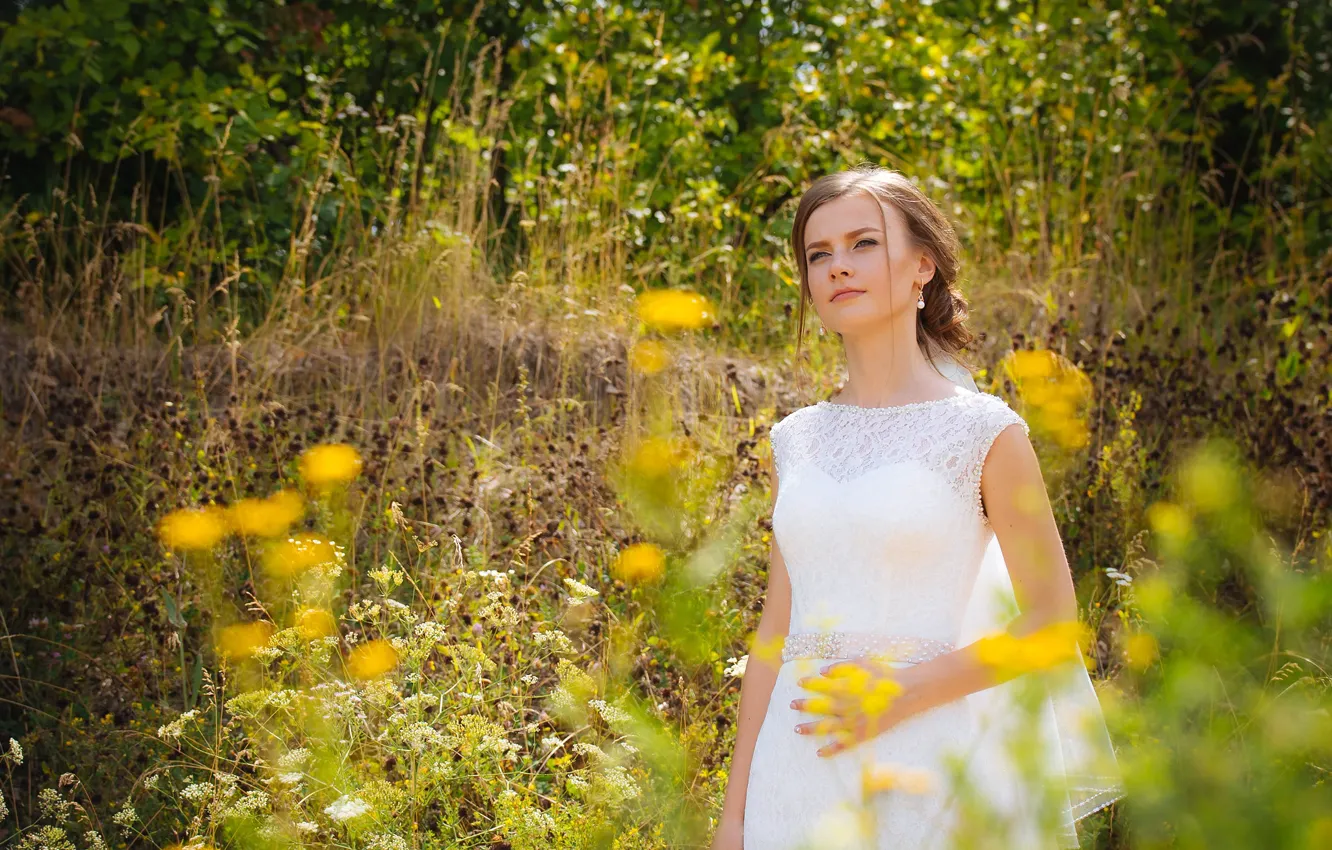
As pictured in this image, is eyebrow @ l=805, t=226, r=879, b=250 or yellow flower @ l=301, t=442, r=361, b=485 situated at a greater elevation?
eyebrow @ l=805, t=226, r=879, b=250

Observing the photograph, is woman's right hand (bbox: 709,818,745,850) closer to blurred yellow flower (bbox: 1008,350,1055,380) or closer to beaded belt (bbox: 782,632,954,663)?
beaded belt (bbox: 782,632,954,663)

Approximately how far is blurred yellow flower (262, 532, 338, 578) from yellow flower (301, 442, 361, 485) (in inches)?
10.8

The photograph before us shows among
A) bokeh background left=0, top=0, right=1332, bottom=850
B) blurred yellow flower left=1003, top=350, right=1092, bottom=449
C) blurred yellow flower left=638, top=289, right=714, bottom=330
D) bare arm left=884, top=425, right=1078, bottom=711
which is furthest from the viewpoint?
blurred yellow flower left=638, top=289, right=714, bottom=330

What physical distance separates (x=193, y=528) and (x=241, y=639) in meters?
0.35

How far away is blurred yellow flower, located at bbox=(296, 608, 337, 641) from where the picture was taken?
2.28 meters

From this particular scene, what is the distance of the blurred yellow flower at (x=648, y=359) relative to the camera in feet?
12.1

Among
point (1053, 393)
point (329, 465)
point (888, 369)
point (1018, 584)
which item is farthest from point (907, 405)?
point (329, 465)

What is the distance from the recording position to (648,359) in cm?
372

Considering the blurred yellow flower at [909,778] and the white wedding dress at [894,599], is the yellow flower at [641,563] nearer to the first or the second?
the white wedding dress at [894,599]

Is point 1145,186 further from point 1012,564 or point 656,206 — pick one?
point 1012,564

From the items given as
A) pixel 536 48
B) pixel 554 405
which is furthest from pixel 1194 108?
pixel 554 405

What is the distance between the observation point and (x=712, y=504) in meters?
3.28

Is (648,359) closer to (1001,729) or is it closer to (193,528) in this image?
(193,528)

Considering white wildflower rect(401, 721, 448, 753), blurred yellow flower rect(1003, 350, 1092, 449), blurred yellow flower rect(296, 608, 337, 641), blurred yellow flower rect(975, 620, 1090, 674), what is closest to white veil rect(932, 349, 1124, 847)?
blurred yellow flower rect(975, 620, 1090, 674)
